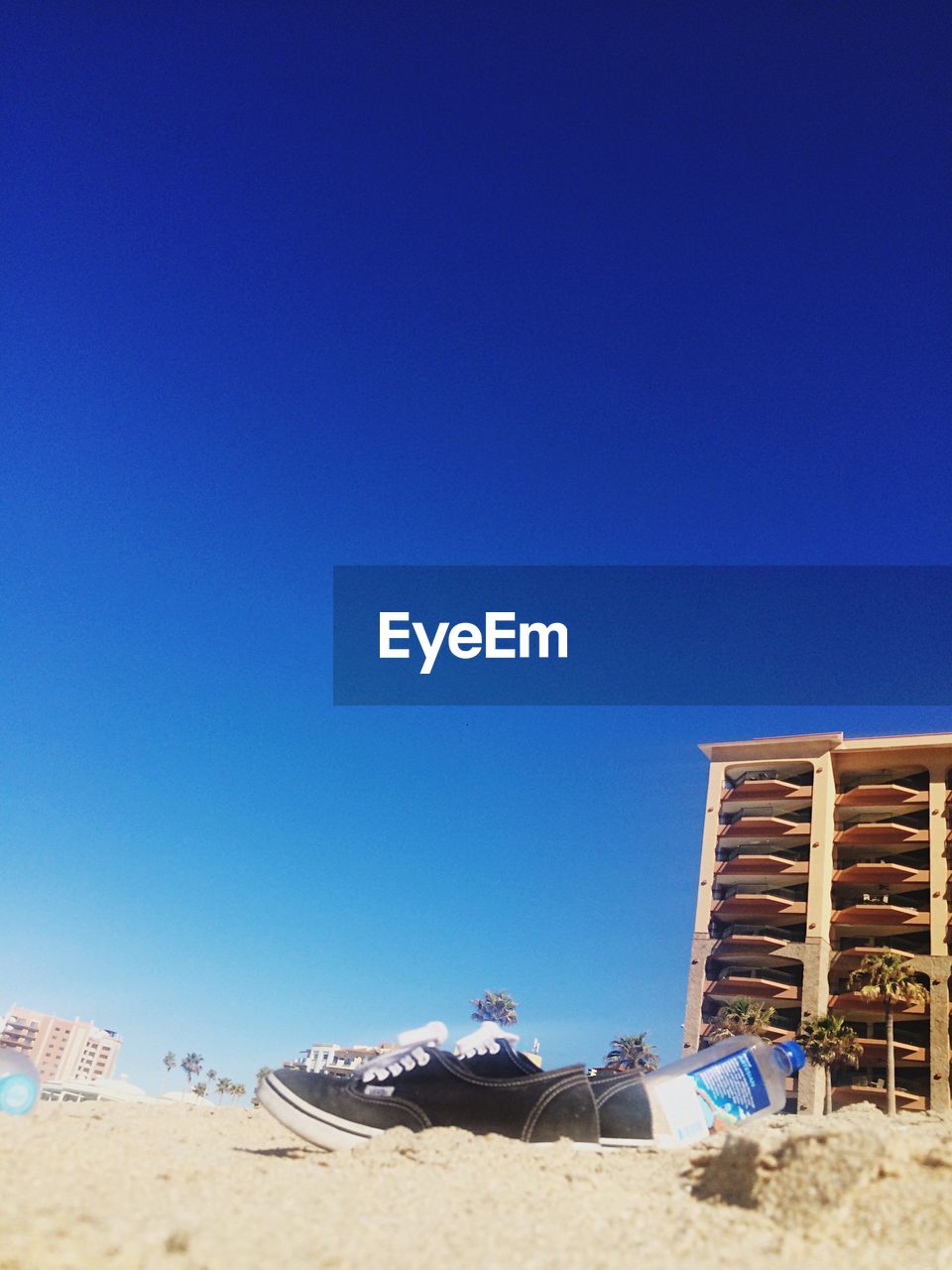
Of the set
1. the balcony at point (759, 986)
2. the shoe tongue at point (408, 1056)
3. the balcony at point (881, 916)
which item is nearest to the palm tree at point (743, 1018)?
the balcony at point (759, 986)

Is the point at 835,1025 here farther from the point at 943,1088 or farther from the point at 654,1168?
the point at 654,1168

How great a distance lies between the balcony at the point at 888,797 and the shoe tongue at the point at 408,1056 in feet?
157

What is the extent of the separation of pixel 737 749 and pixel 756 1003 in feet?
45.3

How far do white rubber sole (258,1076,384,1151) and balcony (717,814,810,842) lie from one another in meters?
46.5

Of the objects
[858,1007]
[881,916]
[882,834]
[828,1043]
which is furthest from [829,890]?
[828,1043]

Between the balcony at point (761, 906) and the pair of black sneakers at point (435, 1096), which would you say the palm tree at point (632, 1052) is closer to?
the balcony at point (761, 906)

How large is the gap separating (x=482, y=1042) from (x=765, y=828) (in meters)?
46.4

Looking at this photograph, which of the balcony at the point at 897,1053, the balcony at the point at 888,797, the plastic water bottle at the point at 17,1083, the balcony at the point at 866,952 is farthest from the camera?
the balcony at the point at 888,797

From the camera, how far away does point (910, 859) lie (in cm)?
4462

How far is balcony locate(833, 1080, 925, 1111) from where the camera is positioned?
38.4 metres

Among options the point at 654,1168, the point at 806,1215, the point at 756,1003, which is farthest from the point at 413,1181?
the point at 756,1003

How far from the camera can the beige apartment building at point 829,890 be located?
133 feet

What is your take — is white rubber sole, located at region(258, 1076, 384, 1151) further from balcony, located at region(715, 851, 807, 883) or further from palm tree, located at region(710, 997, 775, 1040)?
balcony, located at region(715, 851, 807, 883)

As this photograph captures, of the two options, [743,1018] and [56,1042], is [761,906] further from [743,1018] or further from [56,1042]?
[56,1042]
